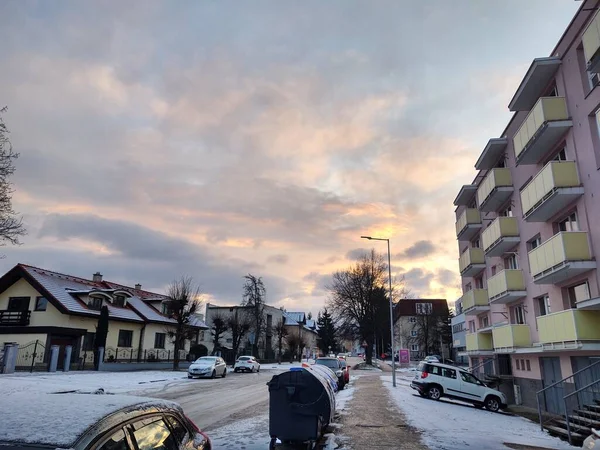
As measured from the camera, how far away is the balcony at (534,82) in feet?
57.1

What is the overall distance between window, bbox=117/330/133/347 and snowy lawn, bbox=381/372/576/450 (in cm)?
2815

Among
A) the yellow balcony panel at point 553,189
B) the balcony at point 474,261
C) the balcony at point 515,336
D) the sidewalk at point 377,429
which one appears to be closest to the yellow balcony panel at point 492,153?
the balcony at point 474,261

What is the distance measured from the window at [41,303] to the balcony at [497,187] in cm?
3142

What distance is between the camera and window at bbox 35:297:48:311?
33.2 metres

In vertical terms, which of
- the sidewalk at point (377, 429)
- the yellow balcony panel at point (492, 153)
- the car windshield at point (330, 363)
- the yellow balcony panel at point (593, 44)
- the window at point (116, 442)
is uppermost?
the yellow balcony panel at point (492, 153)

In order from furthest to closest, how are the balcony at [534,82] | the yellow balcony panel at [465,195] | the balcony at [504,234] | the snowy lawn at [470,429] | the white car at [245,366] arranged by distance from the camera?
the white car at [245,366] → the yellow balcony panel at [465,195] → the balcony at [504,234] → the balcony at [534,82] → the snowy lawn at [470,429]

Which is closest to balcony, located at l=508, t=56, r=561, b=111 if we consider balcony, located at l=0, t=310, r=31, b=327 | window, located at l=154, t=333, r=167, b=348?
balcony, located at l=0, t=310, r=31, b=327

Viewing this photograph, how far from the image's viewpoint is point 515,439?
1204 cm

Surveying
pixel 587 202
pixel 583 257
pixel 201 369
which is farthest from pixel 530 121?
pixel 201 369

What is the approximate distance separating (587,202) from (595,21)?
5.87 meters

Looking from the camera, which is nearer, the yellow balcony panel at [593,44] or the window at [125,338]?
the yellow balcony panel at [593,44]

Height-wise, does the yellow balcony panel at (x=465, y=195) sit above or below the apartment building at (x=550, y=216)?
above

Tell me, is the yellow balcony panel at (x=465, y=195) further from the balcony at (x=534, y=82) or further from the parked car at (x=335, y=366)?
the parked car at (x=335, y=366)

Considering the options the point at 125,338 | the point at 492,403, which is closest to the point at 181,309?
the point at 125,338
